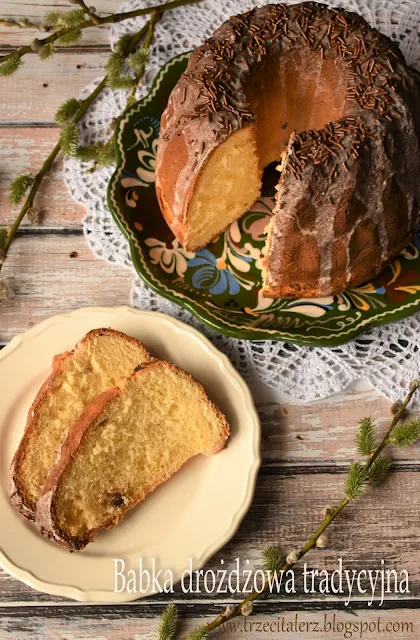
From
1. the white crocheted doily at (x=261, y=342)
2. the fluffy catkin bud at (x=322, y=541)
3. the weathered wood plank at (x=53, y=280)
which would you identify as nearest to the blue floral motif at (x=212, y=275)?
the white crocheted doily at (x=261, y=342)

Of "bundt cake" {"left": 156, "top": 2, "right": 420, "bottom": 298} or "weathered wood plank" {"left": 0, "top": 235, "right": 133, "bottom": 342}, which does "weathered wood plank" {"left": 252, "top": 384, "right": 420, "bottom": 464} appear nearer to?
"bundt cake" {"left": 156, "top": 2, "right": 420, "bottom": 298}

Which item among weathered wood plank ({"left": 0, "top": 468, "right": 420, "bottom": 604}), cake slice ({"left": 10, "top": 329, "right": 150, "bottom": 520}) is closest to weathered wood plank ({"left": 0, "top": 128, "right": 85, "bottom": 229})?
cake slice ({"left": 10, "top": 329, "right": 150, "bottom": 520})

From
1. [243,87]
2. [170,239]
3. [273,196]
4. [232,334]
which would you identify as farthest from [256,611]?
[243,87]

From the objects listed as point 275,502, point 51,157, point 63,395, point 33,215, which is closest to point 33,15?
point 51,157

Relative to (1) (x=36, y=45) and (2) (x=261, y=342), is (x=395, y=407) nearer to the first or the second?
(2) (x=261, y=342)

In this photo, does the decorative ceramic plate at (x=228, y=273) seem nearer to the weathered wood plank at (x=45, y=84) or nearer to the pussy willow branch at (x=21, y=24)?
the weathered wood plank at (x=45, y=84)
